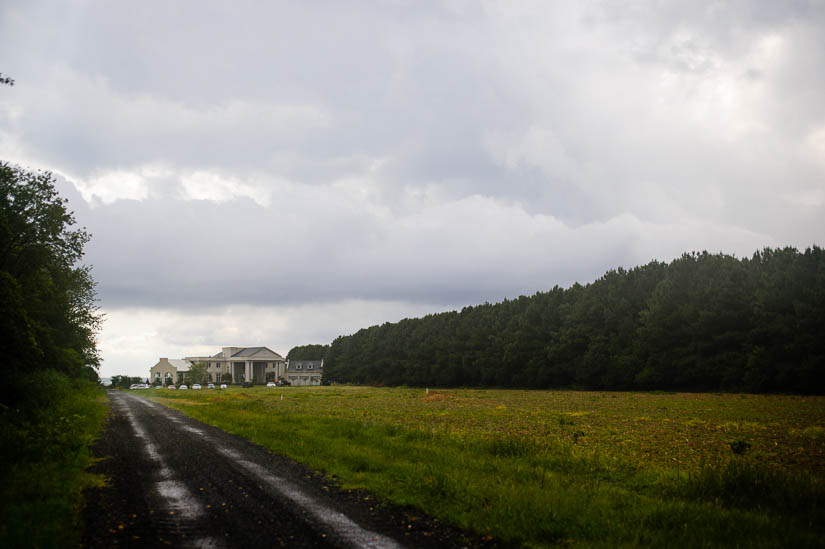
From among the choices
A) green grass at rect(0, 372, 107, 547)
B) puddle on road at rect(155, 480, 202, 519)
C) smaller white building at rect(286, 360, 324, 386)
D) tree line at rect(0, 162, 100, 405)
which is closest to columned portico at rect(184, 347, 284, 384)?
smaller white building at rect(286, 360, 324, 386)

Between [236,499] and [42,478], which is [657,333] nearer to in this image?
[236,499]

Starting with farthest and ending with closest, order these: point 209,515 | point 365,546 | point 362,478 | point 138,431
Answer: point 138,431 → point 362,478 → point 209,515 → point 365,546

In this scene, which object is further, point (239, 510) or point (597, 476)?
point (597, 476)

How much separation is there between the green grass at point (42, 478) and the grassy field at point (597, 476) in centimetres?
567

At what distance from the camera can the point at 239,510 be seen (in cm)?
1001

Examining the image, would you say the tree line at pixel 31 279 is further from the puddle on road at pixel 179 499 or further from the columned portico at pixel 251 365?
the columned portico at pixel 251 365

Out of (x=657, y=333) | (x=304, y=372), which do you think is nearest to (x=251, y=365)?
(x=304, y=372)

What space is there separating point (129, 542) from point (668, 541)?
838 cm

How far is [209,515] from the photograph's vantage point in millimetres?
9695

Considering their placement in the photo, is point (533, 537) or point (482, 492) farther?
point (482, 492)

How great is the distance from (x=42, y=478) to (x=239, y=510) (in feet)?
17.2

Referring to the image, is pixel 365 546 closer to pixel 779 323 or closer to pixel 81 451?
pixel 81 451

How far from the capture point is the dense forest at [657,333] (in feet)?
170

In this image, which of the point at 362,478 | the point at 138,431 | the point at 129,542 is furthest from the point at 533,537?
the point at 138,431
